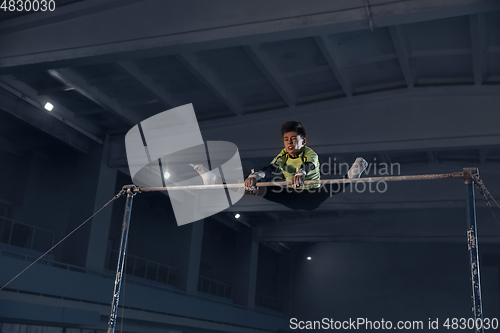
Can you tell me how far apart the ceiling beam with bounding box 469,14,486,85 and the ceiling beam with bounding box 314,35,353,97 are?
2.54 m

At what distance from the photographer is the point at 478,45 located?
8.93 meters

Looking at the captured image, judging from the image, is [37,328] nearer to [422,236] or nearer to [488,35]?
[488,35]

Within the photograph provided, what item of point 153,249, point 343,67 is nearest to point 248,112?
point 343,67

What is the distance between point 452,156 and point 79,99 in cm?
1078

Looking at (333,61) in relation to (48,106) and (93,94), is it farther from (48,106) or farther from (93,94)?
(48,106)

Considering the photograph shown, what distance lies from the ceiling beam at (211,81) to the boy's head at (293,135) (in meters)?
4.10

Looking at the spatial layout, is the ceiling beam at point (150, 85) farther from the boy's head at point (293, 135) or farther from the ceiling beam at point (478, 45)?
the ceiling beam at point (478, 45)

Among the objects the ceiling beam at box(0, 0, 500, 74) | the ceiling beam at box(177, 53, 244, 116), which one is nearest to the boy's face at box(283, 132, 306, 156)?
the ceiling beam at box(0, 0, 500, 74)

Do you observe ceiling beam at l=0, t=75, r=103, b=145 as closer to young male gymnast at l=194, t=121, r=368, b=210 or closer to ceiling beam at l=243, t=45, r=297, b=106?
ceiling beam at l=243, t=45, r=297, b=106

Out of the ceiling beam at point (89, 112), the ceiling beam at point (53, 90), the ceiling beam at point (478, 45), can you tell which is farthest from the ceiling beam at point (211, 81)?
the ceiling beam at point (478, 45)

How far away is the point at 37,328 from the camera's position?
33.9 feet

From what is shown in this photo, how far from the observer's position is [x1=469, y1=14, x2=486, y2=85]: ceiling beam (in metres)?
8.26

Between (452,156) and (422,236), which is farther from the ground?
(452,156)

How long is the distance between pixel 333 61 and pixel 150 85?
4034 mm
